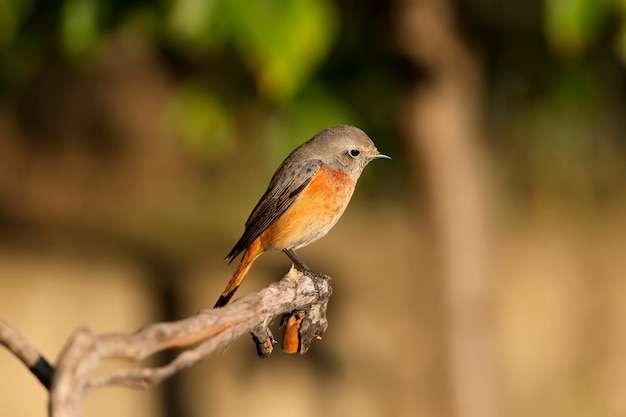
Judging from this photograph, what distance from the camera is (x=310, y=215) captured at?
5.18 m

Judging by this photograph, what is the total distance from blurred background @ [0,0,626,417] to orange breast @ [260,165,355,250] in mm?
3137

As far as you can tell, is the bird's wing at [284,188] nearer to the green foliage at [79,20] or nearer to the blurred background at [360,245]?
the green foliage at [79,20]

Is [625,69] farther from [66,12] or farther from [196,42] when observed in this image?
[66,12]

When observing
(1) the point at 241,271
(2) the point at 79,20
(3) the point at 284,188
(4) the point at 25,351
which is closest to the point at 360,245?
(2) the point at 79,20

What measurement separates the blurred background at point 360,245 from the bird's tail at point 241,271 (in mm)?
3398

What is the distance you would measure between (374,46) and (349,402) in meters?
4.37

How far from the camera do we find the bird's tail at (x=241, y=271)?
4.55 metres

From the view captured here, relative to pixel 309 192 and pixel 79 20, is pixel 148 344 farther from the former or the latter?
pixel 79 20

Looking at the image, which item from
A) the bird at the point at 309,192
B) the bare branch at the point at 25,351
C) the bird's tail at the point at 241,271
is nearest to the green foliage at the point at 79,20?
→ the bird at the point at 309,192

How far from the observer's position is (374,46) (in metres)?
7.95

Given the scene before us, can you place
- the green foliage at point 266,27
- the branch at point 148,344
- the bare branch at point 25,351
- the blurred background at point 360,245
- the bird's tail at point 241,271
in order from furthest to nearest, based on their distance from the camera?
the blurred background at point 360,245
the green foliage at point 266,27
the bird's tail at point 241,271
the bare branch at point 25,351
the branch at point 148,344

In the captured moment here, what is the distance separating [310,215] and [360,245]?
20.8 ft

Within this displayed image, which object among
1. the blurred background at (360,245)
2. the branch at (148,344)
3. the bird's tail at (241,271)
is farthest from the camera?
the blurred background at (360,245)

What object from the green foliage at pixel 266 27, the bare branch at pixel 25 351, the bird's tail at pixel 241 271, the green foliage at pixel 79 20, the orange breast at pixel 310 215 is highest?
the green foliage at pixel 79 20
